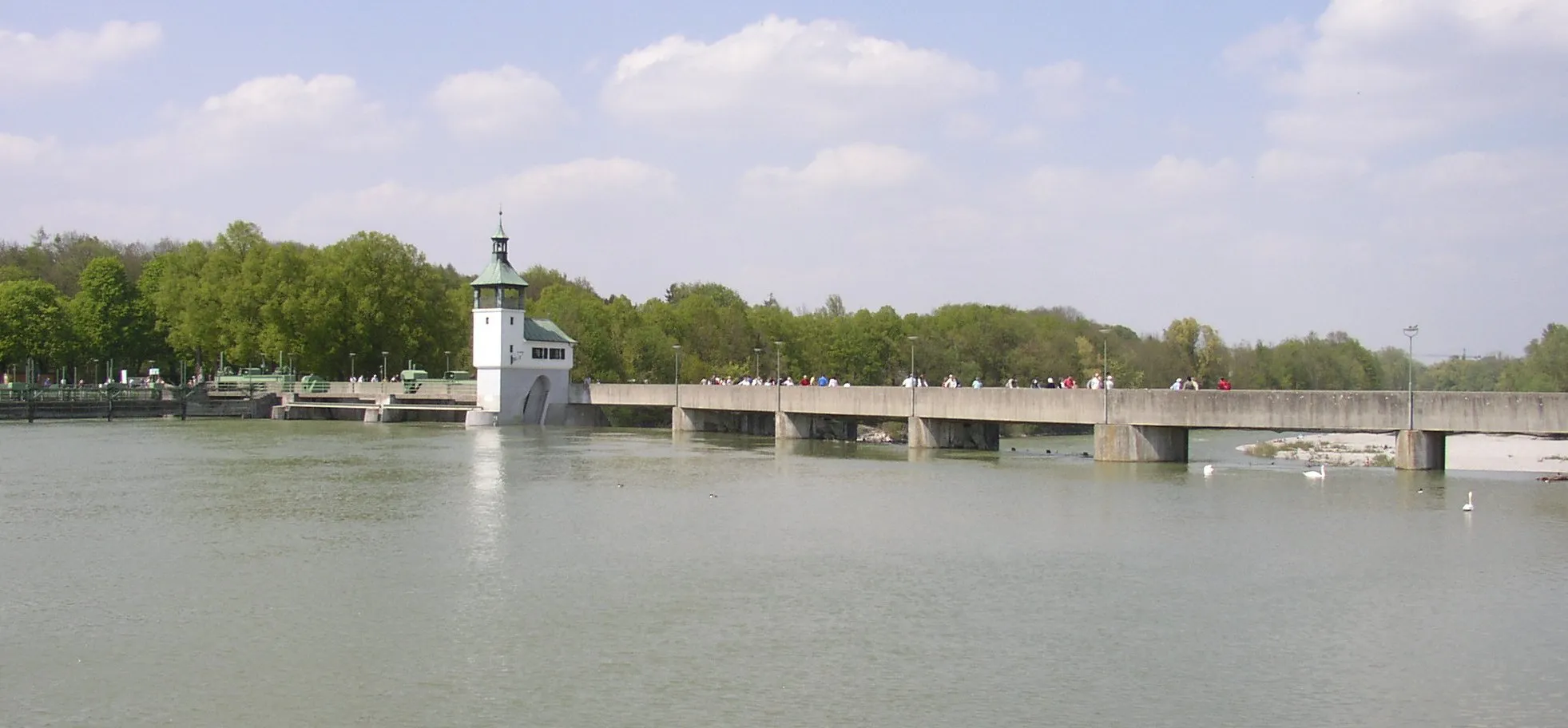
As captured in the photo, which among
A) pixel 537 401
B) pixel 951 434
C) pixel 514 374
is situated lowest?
pixel 951 434

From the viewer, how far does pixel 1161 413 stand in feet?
141

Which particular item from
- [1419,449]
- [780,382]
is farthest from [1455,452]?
[780,382]

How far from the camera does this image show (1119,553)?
24672 mm

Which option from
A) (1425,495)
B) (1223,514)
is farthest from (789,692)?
(1425,495)

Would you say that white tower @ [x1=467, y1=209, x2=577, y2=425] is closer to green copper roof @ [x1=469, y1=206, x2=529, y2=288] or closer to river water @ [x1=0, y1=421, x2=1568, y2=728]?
green copper roof @ [x1=469, y1=206, x2=529, y2=288]

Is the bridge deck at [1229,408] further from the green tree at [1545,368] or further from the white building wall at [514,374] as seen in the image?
the green tree at [1545,368]

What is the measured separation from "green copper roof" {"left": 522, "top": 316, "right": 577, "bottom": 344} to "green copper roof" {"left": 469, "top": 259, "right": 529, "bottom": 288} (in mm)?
2166

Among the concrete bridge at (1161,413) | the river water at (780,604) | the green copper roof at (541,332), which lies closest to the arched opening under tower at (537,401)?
the green copper roof at (541,332)

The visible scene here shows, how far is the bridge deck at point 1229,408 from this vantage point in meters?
36.7

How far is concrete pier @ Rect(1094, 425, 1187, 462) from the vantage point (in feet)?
144

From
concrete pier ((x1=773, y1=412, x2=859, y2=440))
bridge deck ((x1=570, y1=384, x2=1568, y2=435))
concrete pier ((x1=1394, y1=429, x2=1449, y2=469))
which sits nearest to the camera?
bridge deck ((x1=570, y1=384, x2=1568, y2=435))

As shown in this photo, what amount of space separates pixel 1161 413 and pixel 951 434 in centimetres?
1295

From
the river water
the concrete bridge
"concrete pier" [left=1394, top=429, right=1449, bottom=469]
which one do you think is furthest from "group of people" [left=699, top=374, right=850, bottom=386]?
"concrete pier" [left=1394, top=429, right=1449, bottom=469]

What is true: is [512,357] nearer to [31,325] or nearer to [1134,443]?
[31,325]
